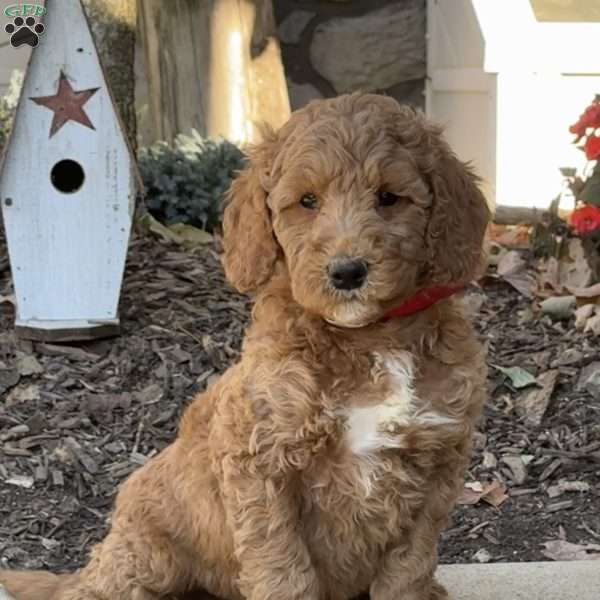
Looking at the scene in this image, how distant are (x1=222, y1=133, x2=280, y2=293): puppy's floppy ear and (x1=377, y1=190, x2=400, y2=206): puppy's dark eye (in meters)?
0.31

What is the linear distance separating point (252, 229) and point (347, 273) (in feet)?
1.33

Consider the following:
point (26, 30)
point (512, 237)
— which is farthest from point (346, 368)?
point (512, 237)

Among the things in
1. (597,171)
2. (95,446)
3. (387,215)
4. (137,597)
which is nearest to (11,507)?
(95,446)

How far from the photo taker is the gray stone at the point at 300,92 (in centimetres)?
985

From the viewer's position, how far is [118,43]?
6.70 metres

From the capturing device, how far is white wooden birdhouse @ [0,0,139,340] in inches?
224

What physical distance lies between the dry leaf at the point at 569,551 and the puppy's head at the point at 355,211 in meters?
1.91

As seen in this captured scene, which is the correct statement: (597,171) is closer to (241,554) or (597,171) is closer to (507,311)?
(507,311)

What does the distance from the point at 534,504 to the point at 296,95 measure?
546cm

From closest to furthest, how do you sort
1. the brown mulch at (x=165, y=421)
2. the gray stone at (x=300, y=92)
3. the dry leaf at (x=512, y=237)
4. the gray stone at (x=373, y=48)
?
1. the brown mulch at (x=165, y=421)
2. the dry leaf at (x=512, y=237)
3. the gray stone at (x=373, y=48)
4. the gray stone at (x=300, y=92)

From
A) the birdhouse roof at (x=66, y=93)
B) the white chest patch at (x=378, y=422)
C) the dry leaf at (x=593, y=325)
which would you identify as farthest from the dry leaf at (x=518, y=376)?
the white chest patch at (x=378, y=422)

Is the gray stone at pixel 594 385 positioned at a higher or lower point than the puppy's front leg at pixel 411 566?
lower

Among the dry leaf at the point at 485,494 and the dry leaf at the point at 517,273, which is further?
the dry leaf at the point at 517,273

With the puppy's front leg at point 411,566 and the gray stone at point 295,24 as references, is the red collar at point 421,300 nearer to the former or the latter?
the puppy's front leg at point 411,566
